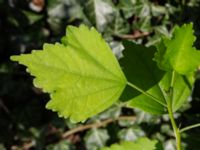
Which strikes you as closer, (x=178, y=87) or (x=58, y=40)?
(x=178, y=87)

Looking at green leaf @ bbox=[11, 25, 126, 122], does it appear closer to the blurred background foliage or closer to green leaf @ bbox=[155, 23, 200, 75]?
green leaf @ bbox=[155, 23, 200, 75]

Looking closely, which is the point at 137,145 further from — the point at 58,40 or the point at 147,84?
the point at 58,40

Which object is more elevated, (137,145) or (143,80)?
(143,80)

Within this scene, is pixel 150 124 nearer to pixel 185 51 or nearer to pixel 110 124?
pixel 110 124

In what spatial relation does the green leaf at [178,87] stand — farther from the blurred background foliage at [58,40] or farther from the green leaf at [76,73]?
the blurred background foliage at [58,40]

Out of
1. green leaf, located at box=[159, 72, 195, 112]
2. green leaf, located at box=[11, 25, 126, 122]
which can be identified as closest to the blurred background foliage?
green leaf, located at box=[159, 72, 195, 112]

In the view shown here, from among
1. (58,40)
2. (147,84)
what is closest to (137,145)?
(147,84)
